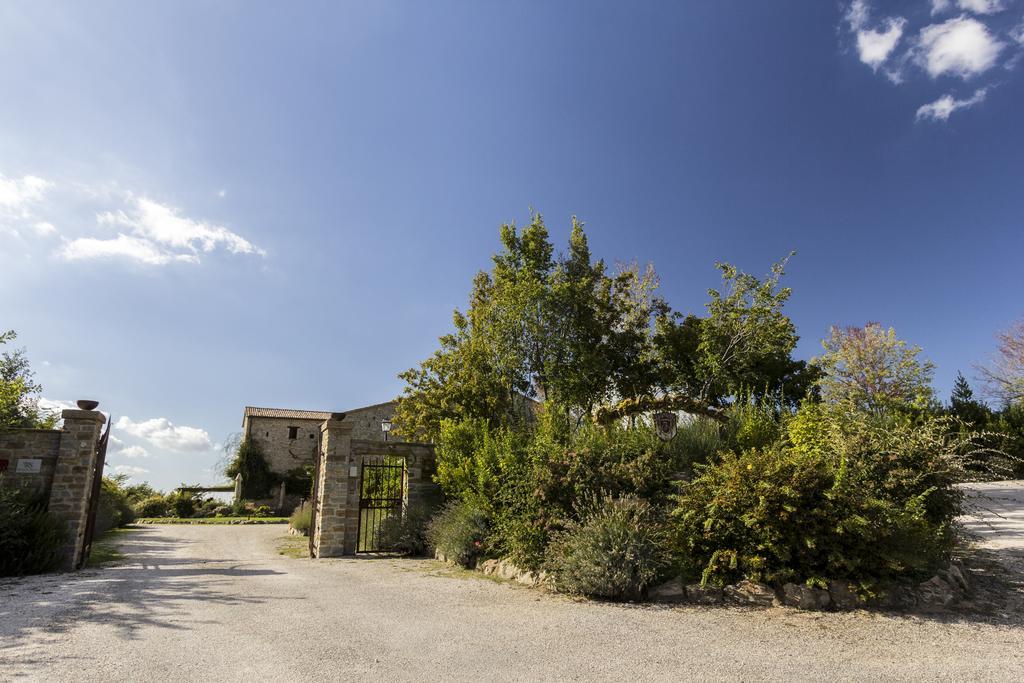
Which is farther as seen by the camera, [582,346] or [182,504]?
[182,504]

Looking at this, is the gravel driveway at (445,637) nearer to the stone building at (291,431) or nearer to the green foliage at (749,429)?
the green foliage at (749,429)

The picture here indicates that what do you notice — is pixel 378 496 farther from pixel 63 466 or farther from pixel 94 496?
pixel 63 466

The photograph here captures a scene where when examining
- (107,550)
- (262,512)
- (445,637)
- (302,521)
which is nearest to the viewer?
(445,637)

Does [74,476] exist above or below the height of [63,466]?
below

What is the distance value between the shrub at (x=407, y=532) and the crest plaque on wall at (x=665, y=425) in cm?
526

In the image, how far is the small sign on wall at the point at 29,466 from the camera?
8805 millimetres

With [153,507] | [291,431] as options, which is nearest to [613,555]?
[153,507]

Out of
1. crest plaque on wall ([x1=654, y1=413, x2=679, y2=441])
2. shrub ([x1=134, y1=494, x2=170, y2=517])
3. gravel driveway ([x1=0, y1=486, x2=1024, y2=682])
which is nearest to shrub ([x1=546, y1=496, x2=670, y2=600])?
gravel driveway ([x1=0, y1=486, x2=1024, y2=682])

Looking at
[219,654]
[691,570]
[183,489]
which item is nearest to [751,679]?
[691,570]

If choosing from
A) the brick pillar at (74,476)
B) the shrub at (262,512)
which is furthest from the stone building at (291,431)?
the brick pillar at (74,476)

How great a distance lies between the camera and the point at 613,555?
6.37 m

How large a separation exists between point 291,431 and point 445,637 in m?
30.9

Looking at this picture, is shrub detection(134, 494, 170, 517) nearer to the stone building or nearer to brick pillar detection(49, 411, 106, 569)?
the stone building

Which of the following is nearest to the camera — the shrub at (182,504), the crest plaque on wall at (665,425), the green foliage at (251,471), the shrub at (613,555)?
the shrub at (613,555)
